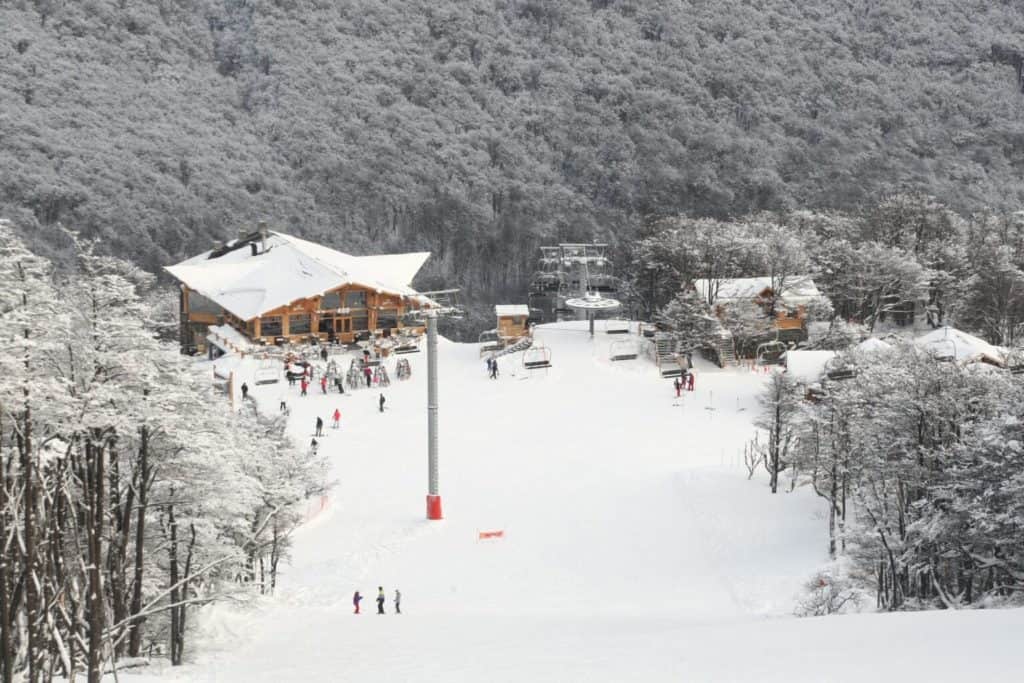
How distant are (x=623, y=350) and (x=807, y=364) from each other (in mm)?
9291

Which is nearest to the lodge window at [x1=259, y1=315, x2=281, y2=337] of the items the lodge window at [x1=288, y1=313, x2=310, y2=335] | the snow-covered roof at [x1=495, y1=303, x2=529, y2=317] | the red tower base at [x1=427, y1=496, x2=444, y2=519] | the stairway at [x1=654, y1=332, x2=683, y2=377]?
the lodge window at [x1=288, y1=313, x2=310, y2=335]

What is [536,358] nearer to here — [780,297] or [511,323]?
[511,323]

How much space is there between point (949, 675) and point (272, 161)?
3385 inches

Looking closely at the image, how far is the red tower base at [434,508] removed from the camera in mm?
30845

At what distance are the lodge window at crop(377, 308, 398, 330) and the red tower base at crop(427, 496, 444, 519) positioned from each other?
19617 mm

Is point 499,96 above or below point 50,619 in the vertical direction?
above

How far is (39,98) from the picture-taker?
91.4 m

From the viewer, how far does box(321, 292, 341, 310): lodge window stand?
48.6m

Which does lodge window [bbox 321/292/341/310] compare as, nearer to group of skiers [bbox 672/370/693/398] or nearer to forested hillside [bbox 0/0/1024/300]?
group of skiers [bbox 672/370/693/398]

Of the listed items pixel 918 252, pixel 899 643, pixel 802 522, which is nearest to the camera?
pixel 899 643

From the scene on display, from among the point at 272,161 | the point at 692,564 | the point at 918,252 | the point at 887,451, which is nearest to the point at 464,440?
the point at 692,564

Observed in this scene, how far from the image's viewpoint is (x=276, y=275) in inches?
1923

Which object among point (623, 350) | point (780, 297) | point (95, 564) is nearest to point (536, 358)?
point (623, 350)

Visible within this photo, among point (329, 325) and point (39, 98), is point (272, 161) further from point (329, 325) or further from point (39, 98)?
point (329, 325)
